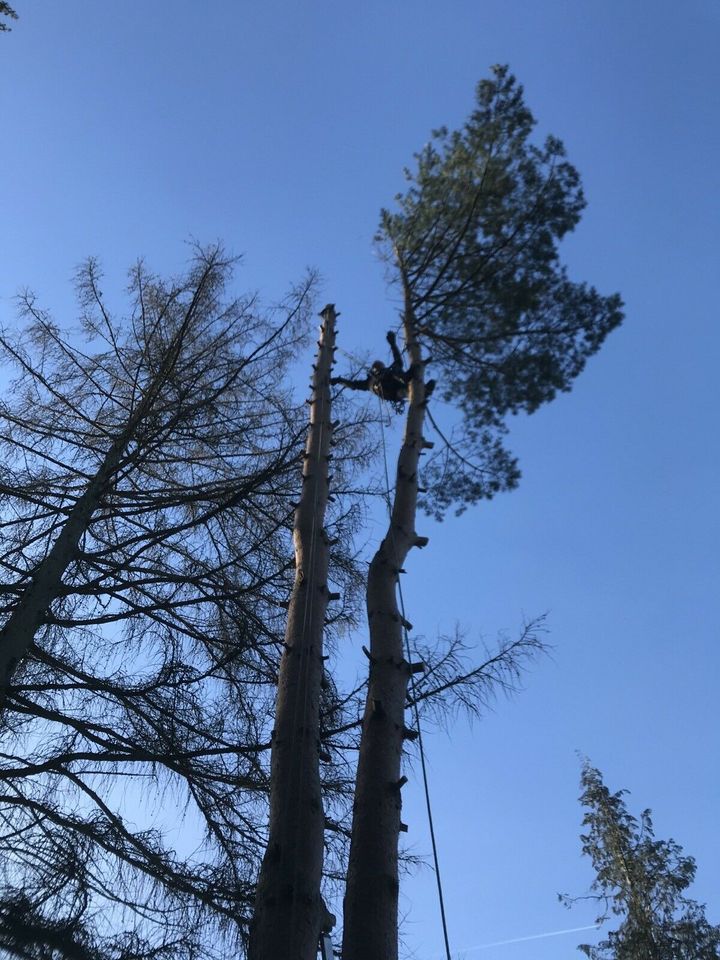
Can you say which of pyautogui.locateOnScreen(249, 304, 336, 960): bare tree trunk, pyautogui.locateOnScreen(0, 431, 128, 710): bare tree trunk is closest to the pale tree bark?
pyautogui.locateOnScreen(0, 431, 128, 710): bare tree trunk

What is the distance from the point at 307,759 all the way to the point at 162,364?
12.9 feet

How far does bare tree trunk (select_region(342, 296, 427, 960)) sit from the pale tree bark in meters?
1.93

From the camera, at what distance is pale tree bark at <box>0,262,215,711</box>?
14.6 feet

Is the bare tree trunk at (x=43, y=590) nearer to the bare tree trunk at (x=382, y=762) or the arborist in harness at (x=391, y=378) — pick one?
the bare tree trunk at (x=382, y=762)

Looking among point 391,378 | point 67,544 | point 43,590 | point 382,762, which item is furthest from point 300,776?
point 391,378

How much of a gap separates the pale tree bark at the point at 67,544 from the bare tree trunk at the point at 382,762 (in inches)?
76.1

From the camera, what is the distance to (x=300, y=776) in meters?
3.82

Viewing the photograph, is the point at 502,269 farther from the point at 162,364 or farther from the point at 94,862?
the point at 94,862

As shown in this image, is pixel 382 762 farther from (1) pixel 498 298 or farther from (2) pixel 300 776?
(1) pixel 498 298

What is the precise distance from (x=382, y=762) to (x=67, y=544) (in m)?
2.50

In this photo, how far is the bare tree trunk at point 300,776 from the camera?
3217 mm

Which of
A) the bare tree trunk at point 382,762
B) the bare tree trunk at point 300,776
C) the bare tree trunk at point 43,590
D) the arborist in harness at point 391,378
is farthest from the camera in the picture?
the arborist in harness at point 391,378

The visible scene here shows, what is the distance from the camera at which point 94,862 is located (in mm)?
4484

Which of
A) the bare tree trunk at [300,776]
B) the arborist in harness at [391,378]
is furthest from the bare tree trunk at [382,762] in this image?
the arborist in harness at [391,378]
